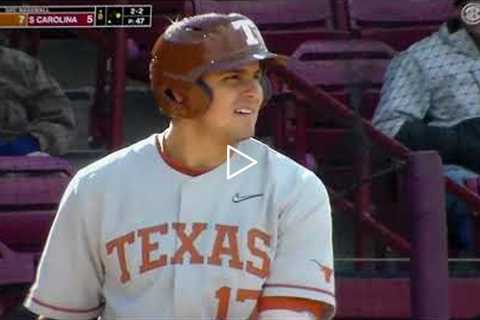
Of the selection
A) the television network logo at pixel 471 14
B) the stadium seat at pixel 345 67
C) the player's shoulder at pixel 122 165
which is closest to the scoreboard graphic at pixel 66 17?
the stadium seat at pixel 345 67

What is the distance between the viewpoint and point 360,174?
5977 millimetres

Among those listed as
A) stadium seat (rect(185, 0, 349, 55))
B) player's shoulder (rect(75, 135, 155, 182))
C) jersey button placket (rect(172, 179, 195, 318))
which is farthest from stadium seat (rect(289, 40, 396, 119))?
jersey button placket (rect(172, 179, 195, 318))

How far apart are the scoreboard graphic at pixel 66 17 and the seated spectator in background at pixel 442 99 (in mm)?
1206

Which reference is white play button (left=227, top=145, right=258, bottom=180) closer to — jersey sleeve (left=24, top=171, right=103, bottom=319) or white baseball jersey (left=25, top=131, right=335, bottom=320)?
white baseball jersey (left=25, top=131, right=335, bottom=320)

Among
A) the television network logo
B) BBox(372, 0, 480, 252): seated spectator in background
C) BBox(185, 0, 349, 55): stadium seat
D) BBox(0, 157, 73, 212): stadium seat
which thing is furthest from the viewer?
BBox(185, 0, 349, 55): stadium seat

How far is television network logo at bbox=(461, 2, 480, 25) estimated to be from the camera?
666cm

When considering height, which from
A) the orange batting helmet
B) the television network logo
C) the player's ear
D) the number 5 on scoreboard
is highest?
the television network logo

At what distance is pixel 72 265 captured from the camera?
305 cm

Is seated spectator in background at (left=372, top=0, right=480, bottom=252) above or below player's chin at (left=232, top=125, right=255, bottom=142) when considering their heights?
above

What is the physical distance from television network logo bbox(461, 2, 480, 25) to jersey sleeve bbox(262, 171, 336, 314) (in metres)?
3.80

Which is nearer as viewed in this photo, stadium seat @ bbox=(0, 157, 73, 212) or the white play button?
the white play button

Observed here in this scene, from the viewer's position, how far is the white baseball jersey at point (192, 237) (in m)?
2.94

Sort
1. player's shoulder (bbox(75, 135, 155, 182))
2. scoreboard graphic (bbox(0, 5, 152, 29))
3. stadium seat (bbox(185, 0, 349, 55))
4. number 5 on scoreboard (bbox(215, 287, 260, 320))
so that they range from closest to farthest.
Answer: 1. number 5 on scoreboard (bbox(215, 287, 260, 320))
2. player's shoulder (bbox(75, 135, 155, 182))
3. scoreboard graphic (bbox(0, 5, 152, 29))
4. stadium seat (bbox(185, 0, 349, 55))

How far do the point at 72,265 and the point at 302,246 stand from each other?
1.41 feet
